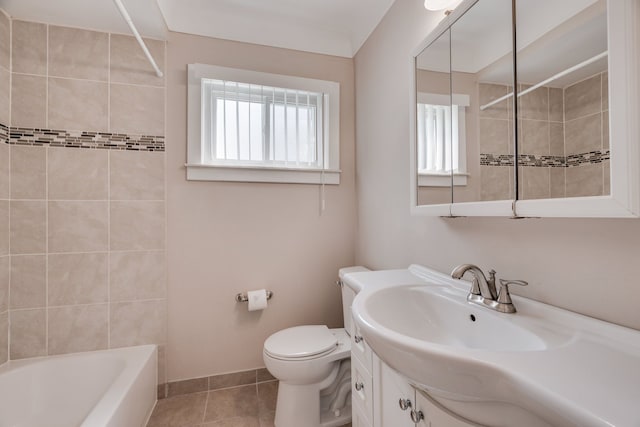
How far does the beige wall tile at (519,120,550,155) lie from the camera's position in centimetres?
72

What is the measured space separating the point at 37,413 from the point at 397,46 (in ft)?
8.92

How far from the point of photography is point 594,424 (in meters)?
0.36

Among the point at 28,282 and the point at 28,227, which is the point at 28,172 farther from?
the point at 28,282

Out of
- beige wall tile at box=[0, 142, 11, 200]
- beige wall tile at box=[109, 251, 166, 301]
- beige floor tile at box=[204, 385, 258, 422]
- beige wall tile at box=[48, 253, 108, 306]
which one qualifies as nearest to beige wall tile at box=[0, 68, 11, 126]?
beige wall tile at box=[0, 142, 11, 200]

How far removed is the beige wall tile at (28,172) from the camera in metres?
1.54

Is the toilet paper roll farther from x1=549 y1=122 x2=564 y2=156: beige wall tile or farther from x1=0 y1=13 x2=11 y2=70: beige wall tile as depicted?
x1=0 y1=13 x2=11 y2=70: beige wall tile

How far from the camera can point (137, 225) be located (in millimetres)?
1694

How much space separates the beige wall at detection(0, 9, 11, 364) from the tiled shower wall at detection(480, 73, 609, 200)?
2.34 m

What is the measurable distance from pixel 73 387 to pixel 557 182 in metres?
2.35

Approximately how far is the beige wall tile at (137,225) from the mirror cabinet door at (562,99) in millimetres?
1852

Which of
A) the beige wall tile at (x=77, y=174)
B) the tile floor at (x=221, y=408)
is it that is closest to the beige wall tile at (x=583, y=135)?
the tile floor at (x=221, y=408)

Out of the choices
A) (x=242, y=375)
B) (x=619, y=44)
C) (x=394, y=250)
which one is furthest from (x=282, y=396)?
(x=619, y=44)

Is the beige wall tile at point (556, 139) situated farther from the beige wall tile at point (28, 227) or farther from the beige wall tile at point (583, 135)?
the beige wall tile at point (28, 227)

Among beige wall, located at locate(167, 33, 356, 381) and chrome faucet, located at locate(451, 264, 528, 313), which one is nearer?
chrome faucet, located at locate(451, 264, 528, 313)
